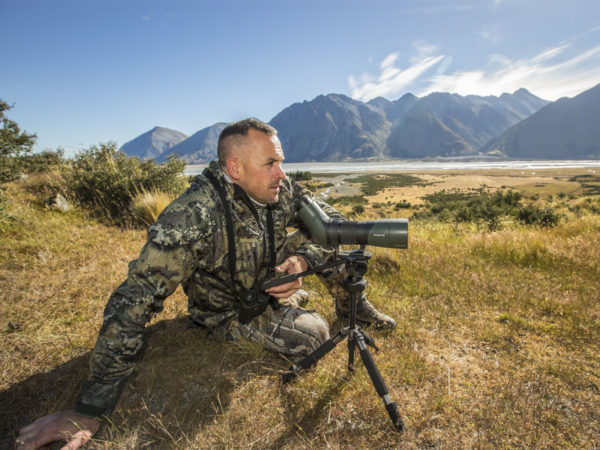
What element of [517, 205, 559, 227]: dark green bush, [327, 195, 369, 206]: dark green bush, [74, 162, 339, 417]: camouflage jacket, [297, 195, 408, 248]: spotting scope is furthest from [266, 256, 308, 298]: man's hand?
[327, 195, 369, 206]: dark green bush

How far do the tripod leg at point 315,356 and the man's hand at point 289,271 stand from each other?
481 millimetres

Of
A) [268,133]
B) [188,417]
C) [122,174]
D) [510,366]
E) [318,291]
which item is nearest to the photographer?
[188,417]

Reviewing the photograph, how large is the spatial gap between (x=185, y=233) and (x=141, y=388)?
1.33 m

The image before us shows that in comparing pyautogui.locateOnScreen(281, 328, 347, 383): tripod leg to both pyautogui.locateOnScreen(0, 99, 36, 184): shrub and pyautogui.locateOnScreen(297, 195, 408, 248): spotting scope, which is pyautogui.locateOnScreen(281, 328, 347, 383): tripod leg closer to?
pyautogui.locateOnScreen(297, 195, 408, 248): spotting scope

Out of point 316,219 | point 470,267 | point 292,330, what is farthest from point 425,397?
point 470,267

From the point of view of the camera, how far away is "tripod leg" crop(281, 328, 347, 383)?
85.0 inches

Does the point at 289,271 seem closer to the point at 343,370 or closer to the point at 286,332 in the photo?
the point at 286,332

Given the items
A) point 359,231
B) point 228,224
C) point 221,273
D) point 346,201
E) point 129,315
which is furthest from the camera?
point 346,201

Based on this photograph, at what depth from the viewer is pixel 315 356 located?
87.1 inches

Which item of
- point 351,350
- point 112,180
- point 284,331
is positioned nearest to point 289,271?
point 284,331

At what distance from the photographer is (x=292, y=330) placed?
2.48 meters

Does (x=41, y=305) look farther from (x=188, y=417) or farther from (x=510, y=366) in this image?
(x=510, y=366)

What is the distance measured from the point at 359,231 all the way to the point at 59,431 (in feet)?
7.41

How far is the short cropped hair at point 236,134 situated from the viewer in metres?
2.26
